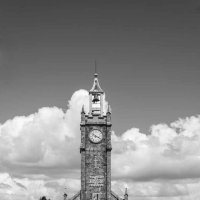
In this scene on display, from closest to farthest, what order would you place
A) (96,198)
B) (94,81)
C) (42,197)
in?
(96,198) → (94,81) → (42,197)

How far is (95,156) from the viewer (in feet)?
267

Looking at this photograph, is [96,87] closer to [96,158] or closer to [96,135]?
[96,135]

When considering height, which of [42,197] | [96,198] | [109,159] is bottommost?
[96,198]

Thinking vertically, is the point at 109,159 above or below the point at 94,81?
below

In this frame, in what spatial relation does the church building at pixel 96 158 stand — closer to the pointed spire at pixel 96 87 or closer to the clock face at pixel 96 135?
the clock face at pixel 96 135

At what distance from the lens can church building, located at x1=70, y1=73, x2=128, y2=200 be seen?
80688mm

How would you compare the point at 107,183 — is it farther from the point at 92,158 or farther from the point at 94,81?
the point at 94,81

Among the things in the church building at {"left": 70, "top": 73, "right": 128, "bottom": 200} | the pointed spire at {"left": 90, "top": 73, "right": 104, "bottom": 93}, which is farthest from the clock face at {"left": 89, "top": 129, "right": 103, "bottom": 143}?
Result: the pointed spire at {"left": 90, "top": 73, "right": 104, "bottom": 93}

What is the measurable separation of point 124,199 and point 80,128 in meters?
12.3

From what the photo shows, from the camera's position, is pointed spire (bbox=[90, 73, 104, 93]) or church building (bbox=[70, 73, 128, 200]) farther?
pointed spire (bbox=[90, 73, 104, 93])

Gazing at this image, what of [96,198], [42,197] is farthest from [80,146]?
[42,197]

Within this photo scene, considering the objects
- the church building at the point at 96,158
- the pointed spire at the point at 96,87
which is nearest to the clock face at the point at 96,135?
the church building at the point at 96,158

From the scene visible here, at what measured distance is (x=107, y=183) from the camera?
80.6 meters

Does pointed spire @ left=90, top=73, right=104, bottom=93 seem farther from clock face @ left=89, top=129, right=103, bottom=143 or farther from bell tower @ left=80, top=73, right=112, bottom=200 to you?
clock face @ left=89, top=129, right=103, bottom=143
